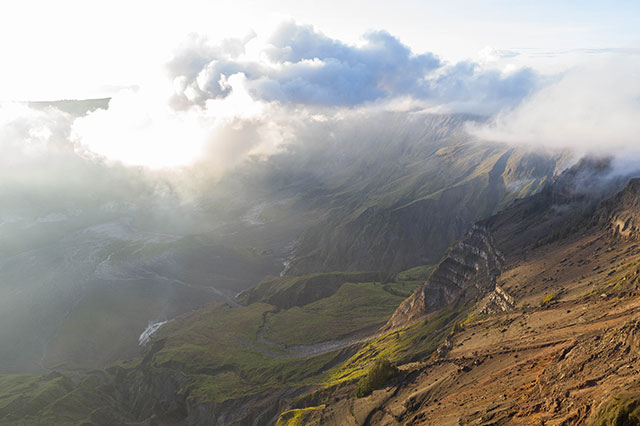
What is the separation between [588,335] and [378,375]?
3889cm

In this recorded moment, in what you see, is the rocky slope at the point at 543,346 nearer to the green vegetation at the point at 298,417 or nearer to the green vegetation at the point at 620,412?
the green vegetation at the point at 620,412

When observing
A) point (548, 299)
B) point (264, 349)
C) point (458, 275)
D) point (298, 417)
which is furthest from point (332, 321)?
point (548, 299)

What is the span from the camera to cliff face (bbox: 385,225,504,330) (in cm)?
11835

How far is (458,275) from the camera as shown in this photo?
427 ft

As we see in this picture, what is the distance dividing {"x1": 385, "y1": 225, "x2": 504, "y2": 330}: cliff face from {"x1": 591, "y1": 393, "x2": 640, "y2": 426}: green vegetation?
246ft

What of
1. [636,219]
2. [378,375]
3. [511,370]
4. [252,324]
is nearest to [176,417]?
[252,324]

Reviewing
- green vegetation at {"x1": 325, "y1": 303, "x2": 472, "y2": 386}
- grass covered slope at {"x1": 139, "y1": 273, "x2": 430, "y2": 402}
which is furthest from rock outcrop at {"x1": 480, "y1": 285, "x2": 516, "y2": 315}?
grass covered slope at {"x1": 139, "y1": 273, "x2": 430, "y2": 402}

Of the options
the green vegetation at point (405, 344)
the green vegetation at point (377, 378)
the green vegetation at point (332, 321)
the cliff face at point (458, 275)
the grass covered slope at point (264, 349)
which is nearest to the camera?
the green vegetation at point (377, 378)

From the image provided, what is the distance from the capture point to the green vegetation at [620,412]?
36.2m

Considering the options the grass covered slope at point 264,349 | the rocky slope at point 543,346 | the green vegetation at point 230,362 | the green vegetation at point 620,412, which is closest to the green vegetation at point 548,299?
the rocky slope at point 543,346

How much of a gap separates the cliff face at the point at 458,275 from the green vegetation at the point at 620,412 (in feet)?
246

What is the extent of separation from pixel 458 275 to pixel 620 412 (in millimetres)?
94804

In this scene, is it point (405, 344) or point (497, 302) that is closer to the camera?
point (497, 302)

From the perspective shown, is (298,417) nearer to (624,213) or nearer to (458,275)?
(458,275)
